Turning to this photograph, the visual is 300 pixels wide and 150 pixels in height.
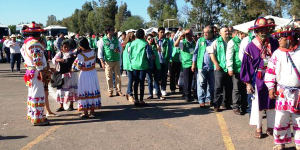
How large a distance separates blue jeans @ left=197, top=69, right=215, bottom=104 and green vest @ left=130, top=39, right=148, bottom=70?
55.0 inches

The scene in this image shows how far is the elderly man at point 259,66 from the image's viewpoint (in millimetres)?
5395

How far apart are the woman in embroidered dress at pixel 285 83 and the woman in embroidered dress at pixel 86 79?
3805 millimetres

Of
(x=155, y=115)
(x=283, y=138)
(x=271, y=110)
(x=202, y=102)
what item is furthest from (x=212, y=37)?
(x=283, y=138)

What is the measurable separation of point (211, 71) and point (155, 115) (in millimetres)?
1775

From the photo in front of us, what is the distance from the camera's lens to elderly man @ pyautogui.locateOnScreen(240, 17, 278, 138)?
5395 mm

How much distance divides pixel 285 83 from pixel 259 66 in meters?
0.80

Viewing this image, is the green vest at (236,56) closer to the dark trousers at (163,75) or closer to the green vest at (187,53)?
the green vest at (187,53)

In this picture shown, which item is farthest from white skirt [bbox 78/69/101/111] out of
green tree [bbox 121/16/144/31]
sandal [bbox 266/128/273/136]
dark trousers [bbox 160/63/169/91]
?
green tree [bbox 121/16/144/31]

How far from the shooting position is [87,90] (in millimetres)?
7125

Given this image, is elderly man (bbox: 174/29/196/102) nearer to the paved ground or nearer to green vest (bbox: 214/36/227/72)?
the paved ground

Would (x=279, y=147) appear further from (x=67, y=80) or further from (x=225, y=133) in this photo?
(x=67, y=80)

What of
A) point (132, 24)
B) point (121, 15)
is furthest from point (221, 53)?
point (121, 15)

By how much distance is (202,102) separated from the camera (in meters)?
8.11

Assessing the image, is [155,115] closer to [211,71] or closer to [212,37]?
[211,71]
